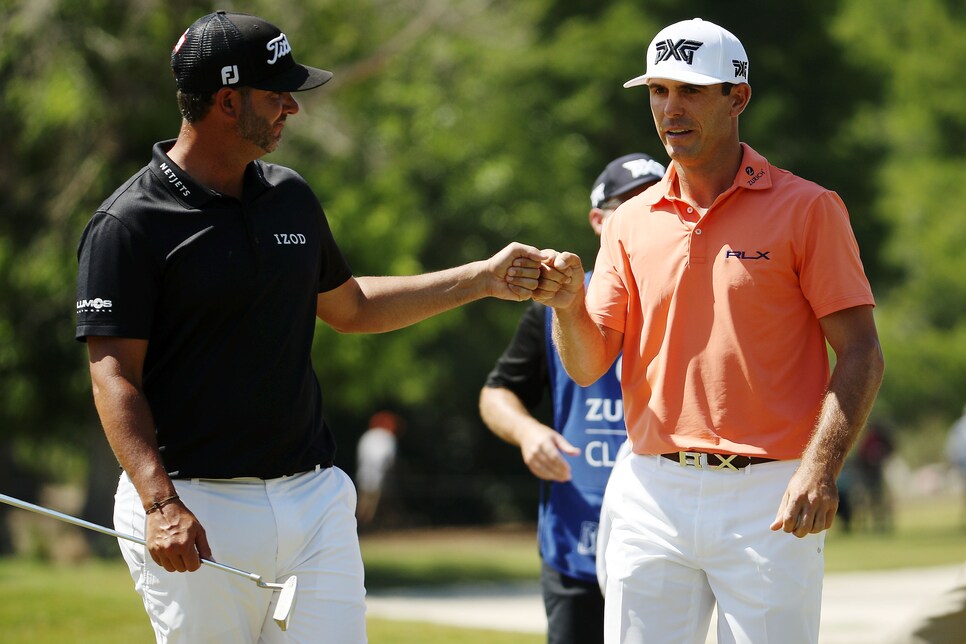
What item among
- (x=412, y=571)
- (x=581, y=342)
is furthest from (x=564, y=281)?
(x=412, y=571)

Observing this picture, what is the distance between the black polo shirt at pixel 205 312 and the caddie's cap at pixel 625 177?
6.49 feet

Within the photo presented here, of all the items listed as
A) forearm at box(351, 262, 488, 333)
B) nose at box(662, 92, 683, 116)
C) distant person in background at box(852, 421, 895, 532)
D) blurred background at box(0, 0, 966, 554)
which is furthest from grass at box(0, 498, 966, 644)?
nose at box(662, 92, 683, 116)

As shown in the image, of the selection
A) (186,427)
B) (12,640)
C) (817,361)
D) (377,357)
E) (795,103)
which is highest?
(795,103)

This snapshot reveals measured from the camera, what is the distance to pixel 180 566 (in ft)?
13.3

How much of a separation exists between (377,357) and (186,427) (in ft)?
45.1

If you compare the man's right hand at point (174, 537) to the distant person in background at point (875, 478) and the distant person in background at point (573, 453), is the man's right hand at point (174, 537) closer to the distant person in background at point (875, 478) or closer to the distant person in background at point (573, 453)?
the distant person in background at point (573, 453)

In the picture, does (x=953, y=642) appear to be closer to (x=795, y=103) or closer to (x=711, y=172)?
(x=711, y=172)

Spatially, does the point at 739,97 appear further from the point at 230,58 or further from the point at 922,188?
the point at 922,188

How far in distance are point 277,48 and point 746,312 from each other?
173 centimetres

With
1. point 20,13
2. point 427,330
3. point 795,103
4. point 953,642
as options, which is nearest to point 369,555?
point 427,330

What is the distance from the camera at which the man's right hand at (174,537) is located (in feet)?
13.2

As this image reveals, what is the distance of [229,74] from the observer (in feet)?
14.3

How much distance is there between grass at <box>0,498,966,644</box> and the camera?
10.4 m

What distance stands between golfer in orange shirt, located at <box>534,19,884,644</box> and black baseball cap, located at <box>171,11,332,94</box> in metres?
1.23
